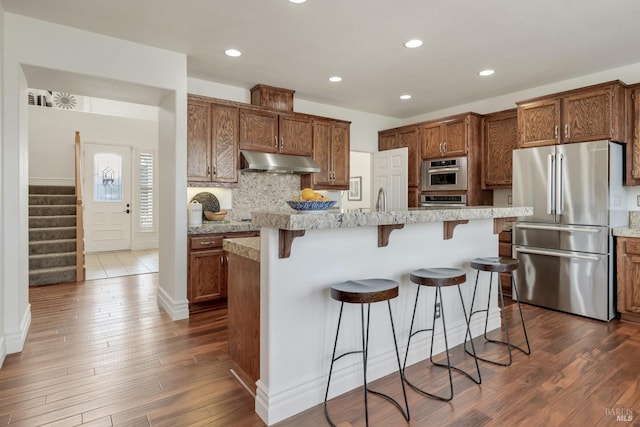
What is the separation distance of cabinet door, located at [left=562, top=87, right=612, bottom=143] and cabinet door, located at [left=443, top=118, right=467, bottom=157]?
51.2 inches

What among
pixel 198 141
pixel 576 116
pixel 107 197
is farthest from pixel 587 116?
pixel 107 197

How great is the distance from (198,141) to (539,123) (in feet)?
12.7

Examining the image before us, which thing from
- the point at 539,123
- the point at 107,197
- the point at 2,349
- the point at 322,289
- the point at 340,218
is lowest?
the point at 2,349

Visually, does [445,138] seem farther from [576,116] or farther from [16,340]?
[16,340]

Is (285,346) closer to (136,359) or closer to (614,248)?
(136,359)

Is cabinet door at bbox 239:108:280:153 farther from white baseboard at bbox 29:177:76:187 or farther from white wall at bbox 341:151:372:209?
white baseboard at bbox 29:177:76:187

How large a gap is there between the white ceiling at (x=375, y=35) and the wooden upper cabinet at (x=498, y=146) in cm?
49

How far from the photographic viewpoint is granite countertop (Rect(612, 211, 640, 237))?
3449 mm

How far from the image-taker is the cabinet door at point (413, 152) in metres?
5.68

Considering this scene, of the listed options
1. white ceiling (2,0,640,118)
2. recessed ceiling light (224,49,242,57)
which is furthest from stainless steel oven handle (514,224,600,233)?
recessed ceiling light (224,49,242,57)

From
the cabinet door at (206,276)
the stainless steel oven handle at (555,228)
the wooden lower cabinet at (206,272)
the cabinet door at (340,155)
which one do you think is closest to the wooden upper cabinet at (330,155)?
the cabinet door at (340,155)

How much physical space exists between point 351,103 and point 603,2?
3308 millimetres

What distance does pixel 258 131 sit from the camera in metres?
4.49

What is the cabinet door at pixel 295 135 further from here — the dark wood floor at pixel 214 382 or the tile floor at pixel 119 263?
the tile floor at pixel 119 263
